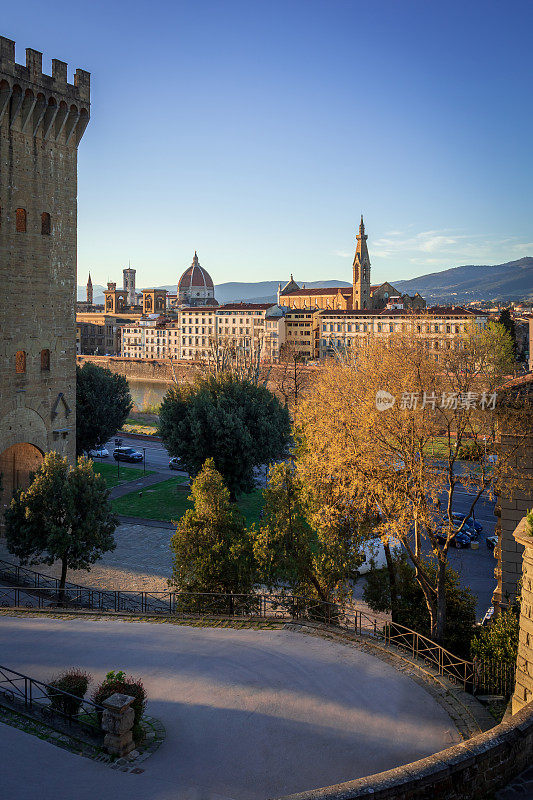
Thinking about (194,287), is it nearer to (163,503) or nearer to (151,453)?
(151,453)

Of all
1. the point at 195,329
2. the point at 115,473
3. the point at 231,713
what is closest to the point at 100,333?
the point at 195,329

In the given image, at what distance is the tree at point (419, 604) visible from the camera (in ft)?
52.0

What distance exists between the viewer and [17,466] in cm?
2672

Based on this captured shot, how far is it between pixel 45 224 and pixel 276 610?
17.9 m

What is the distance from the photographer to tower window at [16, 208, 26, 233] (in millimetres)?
25141

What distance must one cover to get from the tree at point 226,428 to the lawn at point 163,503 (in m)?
1.40

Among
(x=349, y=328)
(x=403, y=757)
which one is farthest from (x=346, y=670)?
(x=349, y=328)

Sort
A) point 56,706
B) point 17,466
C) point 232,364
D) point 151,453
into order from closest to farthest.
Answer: point 56,706
point 17,466
point 151,453
point 232,364

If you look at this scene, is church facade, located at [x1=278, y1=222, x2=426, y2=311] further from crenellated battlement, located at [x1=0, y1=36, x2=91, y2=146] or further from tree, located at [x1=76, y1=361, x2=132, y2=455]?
crenellated battlement, located at [x1=0, y1=36, x2=91, y2=146]

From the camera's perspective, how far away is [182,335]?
420 feet

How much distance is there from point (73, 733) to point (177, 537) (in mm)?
7833

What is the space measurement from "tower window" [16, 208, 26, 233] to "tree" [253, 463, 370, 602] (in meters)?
14.9

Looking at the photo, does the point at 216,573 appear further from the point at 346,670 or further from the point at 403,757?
the point at 403,757

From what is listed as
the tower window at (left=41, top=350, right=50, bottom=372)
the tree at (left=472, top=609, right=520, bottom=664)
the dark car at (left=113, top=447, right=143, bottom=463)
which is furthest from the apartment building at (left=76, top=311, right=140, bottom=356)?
the tree at (left=472, top=609, right=520, bottom=664)
